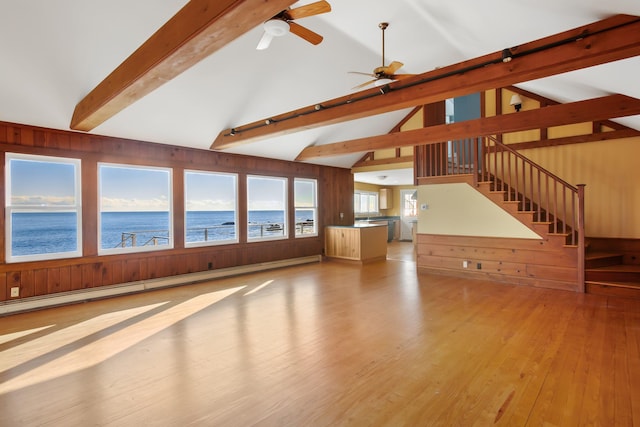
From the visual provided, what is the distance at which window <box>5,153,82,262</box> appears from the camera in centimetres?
443

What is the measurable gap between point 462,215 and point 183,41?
5661mm

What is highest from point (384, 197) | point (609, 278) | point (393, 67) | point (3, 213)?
point (393, 67)

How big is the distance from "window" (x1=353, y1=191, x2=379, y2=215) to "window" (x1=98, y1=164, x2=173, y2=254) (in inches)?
268

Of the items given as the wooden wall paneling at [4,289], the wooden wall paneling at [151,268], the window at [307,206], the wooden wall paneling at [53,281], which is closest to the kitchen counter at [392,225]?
the window at [307,206]

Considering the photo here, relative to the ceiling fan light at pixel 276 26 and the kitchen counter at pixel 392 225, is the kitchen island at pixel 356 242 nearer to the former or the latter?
the kitchen counter at pixel 392 225

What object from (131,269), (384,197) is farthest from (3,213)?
(384,197)

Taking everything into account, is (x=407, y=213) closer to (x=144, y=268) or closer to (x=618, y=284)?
(x=618, y=284)

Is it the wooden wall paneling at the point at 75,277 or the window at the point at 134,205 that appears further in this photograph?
the window at the point at 134,205

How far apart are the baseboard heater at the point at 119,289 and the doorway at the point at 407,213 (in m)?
7.12

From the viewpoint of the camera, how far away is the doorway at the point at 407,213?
42.4ft

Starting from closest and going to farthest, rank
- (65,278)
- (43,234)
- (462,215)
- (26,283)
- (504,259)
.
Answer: (26,283)
(65,278)
(504,259)
(462,215)
(43,234)

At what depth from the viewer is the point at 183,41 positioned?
2.28 metres

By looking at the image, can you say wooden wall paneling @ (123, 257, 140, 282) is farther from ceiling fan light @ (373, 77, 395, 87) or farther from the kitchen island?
ceiling fan light @ (373, 77, 395, 87)

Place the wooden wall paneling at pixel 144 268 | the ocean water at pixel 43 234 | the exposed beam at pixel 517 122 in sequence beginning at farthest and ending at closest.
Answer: the ocean water at pixel 43 234 < the wooden wall paneling at pixel 144 268 < the exposed beam at pixel 517 122
